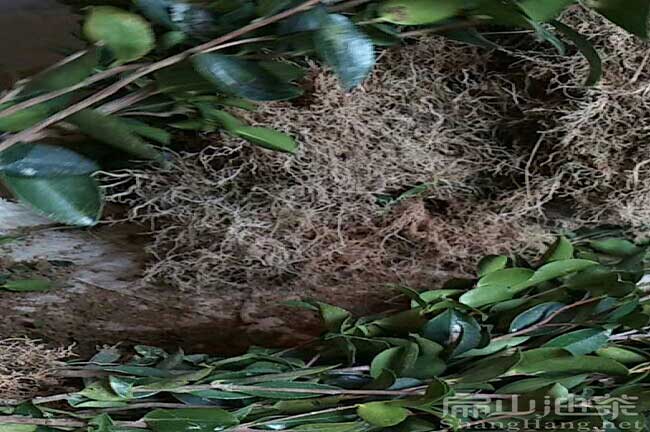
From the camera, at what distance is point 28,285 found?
73 cm

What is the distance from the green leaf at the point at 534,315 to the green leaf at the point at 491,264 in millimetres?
66

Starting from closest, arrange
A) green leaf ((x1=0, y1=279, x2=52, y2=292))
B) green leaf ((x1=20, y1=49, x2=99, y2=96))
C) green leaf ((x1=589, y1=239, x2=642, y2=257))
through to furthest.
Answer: green leaf ((x1=20, y1=49, x2=99, y2=96)), green leaf ((x1=0, y1=279, x2=52, y2=292)), green leaf ((x1=589, y1=239, x2=642, y2=257))

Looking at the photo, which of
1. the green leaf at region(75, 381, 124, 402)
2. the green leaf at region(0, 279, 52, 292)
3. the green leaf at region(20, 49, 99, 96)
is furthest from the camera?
the green leaf at region(0, 279, 52, 292)

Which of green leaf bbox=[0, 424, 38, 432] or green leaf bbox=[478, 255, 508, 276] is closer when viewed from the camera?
green leaf bbox=[0, 424, 38, 432]

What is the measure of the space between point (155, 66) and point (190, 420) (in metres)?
0.24

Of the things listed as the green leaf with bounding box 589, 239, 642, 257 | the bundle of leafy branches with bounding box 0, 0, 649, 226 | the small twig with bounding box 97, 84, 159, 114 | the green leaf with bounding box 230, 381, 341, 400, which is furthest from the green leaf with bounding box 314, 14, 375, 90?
the green leaf with bounding box 589, 239, 642, 257

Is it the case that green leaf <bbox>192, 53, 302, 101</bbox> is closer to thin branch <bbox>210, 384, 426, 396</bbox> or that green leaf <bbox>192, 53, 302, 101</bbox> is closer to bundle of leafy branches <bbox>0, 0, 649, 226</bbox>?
bundle of leafy branches <bbox>0, 0, 649, 226</bbox>

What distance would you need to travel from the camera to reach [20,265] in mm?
776

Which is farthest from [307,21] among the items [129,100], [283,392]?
[283,392]

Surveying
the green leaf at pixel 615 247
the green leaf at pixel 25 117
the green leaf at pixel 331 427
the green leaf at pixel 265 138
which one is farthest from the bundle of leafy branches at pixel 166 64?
the green leaf at pixel 615 247

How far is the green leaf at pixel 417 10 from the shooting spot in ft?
1.53

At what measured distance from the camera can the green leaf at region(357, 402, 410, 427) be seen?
543 millimetres

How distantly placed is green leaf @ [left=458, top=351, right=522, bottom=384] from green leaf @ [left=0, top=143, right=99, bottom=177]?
13.3 inches

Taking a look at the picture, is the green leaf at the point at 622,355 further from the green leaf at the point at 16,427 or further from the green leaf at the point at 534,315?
the green leaf at the point at 16,427
